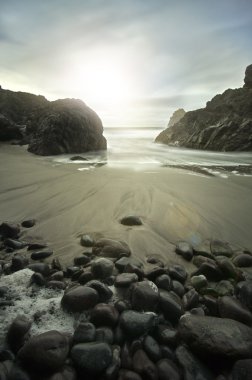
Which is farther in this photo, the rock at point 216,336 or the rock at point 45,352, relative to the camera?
the rock at point 216,336

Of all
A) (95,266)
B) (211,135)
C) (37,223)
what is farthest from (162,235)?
(211,135)

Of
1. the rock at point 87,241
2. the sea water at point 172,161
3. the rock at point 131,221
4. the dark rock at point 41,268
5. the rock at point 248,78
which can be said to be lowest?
the dark rock at point 41,268

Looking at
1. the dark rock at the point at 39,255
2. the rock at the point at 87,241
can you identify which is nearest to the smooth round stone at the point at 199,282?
the rock at the point at 87,241

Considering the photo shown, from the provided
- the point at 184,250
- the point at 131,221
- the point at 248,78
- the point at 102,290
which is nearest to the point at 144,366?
the point at 102,290

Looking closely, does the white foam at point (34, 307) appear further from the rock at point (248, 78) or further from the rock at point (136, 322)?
the rock at point (248, 78)

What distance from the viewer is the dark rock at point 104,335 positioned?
174cm

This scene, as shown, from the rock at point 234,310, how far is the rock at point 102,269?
881mm

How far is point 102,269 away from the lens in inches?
92.3

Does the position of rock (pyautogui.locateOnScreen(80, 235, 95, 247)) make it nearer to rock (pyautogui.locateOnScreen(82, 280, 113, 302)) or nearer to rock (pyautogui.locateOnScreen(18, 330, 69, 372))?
rock (pyautogui.locateOnScreen(82, 280, 113, 302))

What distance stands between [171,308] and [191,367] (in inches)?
16.9

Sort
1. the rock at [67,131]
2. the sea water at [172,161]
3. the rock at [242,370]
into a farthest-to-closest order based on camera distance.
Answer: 1. the rock at [67,131]
2. the sea water at [172,161]
3. the rock at [242,370]

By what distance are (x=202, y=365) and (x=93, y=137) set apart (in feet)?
32.3

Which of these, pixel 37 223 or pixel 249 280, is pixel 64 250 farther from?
pixel 249 280

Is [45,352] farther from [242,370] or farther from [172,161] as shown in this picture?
[172,161]
